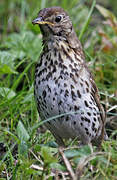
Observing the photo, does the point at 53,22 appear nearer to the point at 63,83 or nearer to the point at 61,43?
the point at 61,43

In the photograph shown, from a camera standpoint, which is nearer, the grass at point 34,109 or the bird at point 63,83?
the grass at point 34,109

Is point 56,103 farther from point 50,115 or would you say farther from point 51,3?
point 51,3

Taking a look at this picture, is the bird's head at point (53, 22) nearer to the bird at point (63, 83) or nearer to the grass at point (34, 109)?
the bird at point (63, 83)

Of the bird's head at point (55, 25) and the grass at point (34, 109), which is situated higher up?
the bird's head at point (55, 25)

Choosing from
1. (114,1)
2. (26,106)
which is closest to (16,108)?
(26,106)

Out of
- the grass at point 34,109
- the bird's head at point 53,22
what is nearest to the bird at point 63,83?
the bird's head at point 53,22

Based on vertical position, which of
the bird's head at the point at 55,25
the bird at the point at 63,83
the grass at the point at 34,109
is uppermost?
the bird's head at the point at 55,25

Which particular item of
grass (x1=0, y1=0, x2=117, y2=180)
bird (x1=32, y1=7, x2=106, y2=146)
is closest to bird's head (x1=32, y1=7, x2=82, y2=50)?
bird (x1=32, y1=7, x2=106, y2=146)
